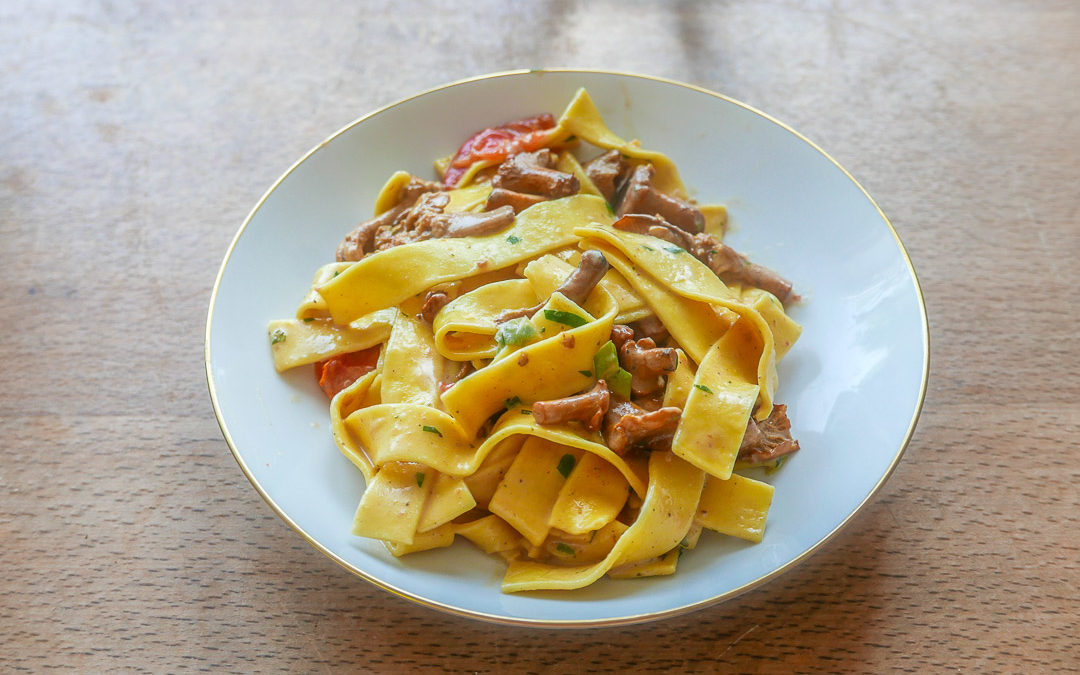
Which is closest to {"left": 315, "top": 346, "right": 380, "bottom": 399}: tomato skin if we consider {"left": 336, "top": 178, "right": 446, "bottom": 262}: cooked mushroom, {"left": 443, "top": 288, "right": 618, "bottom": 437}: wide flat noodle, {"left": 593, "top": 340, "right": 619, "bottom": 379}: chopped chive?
{"left": 336, "top": 178, "right": 446, "bottom": 262}: cooked mushroom

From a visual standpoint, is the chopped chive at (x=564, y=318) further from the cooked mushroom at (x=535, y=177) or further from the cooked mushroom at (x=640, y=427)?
the cooked mushroom at (x=535, y=177)

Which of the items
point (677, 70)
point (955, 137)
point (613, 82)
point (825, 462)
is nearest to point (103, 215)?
point (613, 82)

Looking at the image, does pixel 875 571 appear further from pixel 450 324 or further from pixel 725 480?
pixel 450 324

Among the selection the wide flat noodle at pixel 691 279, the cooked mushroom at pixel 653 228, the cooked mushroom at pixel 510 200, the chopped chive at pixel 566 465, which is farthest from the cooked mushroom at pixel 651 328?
the cooked mushroom at pixel 510 200

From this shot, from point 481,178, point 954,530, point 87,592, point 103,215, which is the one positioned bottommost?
point 87,592

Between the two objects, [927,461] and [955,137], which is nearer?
[927,461]

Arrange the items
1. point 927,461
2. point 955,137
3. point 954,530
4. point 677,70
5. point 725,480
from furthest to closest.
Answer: point 677,70 < point 955,137 < point 927,461 < point 954,530 < point 725,480
